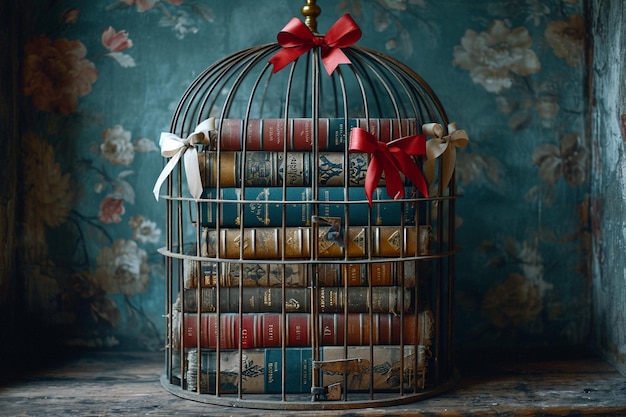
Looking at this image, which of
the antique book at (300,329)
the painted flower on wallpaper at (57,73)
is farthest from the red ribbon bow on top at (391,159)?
the painted flower on wallpaper at (57,73)

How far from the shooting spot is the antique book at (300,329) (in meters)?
1.34

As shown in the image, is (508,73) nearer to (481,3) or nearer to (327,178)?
(481,3)

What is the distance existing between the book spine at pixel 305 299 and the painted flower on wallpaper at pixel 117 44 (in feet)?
1.97

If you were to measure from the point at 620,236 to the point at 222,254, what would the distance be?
82 cm

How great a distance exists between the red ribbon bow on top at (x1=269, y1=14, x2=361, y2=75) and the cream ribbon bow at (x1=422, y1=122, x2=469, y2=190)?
212 millimetres

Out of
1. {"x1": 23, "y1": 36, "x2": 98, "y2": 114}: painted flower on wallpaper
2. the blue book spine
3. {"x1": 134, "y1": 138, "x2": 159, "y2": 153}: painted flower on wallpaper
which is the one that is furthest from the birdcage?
{"x1": 23, "y1": 36, "x2": 98, "y2": 114}: painted flower on wallpaper

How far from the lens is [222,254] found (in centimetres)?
135

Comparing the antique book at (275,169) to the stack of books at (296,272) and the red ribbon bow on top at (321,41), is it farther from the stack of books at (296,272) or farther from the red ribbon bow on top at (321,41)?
the red ribbon bow on top at (321,41)

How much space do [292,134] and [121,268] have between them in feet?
1.93

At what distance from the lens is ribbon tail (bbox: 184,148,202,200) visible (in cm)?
130

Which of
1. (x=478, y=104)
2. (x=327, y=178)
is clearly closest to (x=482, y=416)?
(x=327, y=178)

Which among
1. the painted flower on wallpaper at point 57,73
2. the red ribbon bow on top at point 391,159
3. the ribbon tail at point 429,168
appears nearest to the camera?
the red ribbon bow on top at point 391,159

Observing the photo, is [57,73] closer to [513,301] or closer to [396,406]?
[396,406]

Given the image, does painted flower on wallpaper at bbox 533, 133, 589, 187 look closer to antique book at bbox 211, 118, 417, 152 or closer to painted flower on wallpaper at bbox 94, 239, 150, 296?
antique book at bbox 211, 118, 417, 152
